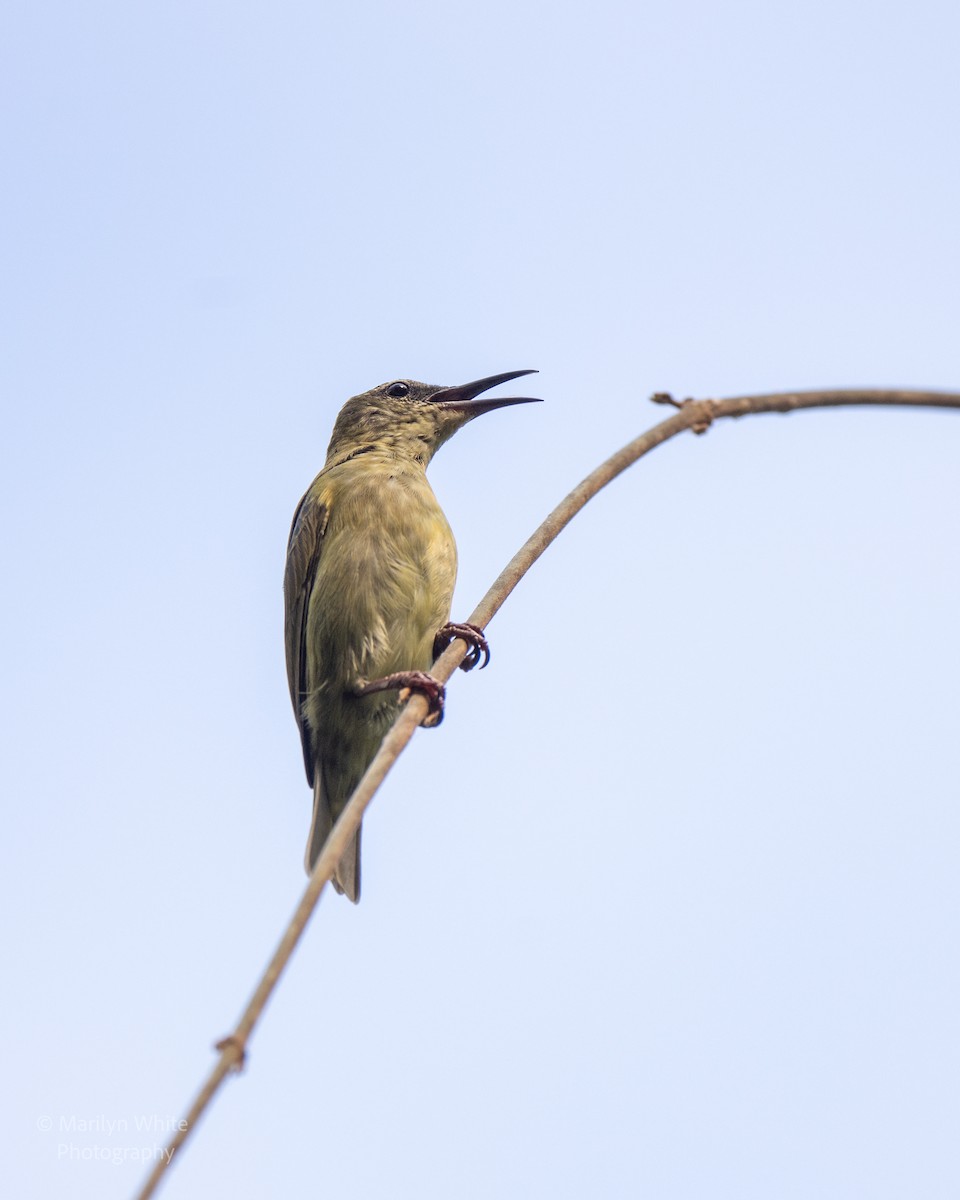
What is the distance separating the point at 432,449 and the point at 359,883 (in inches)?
94.3

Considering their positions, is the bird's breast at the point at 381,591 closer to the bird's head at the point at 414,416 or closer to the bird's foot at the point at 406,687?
the bird's foot at the point at 406,687

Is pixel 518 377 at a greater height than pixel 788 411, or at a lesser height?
greater

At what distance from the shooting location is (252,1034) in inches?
67.2

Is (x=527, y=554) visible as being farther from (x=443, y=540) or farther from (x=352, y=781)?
(x=352, y=781)

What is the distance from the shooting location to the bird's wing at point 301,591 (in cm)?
650

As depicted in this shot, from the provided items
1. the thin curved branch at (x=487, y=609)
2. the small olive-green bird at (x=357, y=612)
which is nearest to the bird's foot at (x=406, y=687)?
the small olive-green bird at (x=357, y=612)

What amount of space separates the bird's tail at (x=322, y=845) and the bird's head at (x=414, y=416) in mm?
1849

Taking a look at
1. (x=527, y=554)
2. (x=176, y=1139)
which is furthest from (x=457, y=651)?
(x=176, y=1139)

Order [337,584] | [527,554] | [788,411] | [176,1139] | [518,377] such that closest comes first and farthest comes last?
[176,1139] < [788,411] < [527,554] < [337,584] < [518,377]

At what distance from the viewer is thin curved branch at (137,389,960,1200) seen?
168 centimetres

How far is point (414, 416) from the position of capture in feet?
23.3

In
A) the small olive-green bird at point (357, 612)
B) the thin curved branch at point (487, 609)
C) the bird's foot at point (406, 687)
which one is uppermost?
the small olive-green bird at point (357, 612)

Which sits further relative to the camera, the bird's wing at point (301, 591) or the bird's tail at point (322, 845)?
the bird's wing at point (301, 591)

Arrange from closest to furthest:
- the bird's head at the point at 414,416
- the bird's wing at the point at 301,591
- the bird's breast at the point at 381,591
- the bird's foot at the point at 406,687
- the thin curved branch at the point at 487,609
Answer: the thin curved branch at the point at 487,609
the bird's foot at the point at 406,687
the bird's breast at the point at 381,591
the bird's wing at the point at 301,591
the bird's head at the point at 414,416
